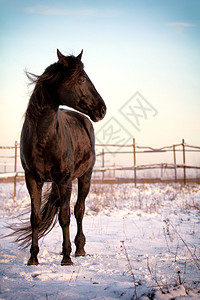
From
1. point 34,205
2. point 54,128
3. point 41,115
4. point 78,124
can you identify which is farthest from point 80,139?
point 34,205

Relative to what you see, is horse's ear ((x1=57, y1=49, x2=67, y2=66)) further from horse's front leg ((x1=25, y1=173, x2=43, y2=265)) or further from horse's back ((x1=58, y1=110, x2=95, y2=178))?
horse's front leg ((x1=25, y1=173, x2=43, y2=265))

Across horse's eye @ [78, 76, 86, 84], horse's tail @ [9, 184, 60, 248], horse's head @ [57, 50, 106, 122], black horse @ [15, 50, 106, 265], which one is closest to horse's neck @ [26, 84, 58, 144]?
black horse @ [15, 50, 106, 265]

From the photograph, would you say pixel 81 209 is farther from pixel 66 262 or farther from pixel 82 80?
pixel 82 80

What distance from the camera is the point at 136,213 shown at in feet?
20.5

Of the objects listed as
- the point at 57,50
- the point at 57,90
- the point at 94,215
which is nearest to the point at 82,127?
the point at 57,90

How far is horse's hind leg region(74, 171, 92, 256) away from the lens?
3.37m

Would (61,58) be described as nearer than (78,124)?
Yes

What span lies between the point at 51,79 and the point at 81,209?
6.43 feet

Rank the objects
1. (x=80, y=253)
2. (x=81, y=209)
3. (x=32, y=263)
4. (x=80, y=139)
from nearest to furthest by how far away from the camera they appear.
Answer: (x=32, y=263)
(x=80, y=253)
(x=80, y=139)
(x=81, y=209)

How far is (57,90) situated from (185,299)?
228 centimetres

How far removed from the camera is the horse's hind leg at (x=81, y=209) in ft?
11.1

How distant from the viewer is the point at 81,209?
376cm

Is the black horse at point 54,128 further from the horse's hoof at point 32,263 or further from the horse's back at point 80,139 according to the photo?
the horse's back at point 80,139

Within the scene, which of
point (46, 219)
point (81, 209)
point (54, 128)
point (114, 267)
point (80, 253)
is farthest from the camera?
point (81, 209)
